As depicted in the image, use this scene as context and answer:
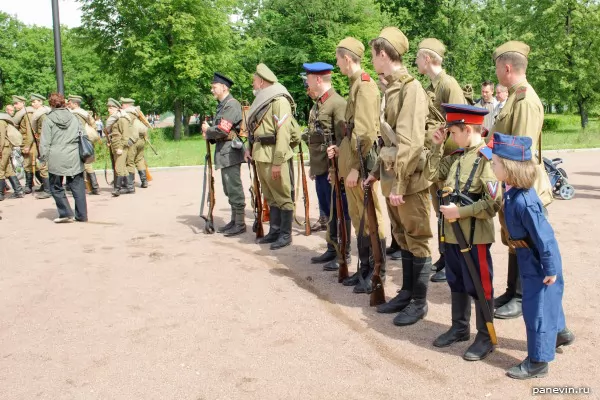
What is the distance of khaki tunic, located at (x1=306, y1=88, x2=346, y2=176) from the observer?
6312 millimetres

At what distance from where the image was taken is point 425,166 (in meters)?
4.78

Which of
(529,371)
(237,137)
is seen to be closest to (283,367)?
(529,371)

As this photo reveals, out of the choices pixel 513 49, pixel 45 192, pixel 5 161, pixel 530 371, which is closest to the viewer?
pixel 530 371

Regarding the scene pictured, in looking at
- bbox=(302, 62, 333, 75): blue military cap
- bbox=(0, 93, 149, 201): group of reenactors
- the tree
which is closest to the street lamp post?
bbox=(0, 93, 149, 201): group of reenactors

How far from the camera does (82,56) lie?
55.8 m

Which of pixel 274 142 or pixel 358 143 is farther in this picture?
pixel 274 142

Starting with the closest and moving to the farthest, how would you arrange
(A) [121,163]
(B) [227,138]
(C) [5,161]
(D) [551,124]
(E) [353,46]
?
1. (E) [353,46]
2. (B) [227,138]
3. (C) [5,161]
4. (A) [121,163]
5. (D) [551,124]

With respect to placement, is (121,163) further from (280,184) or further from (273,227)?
(280,184)

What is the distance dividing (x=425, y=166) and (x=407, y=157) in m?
0.29

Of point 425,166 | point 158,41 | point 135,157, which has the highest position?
point 158,41

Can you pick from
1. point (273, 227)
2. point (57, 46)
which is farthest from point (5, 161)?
point (273, 227)

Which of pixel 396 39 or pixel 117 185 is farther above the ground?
Answer: pixel 396 39

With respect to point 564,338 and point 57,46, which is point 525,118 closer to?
point 564,338

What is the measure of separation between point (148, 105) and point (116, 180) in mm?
37215
